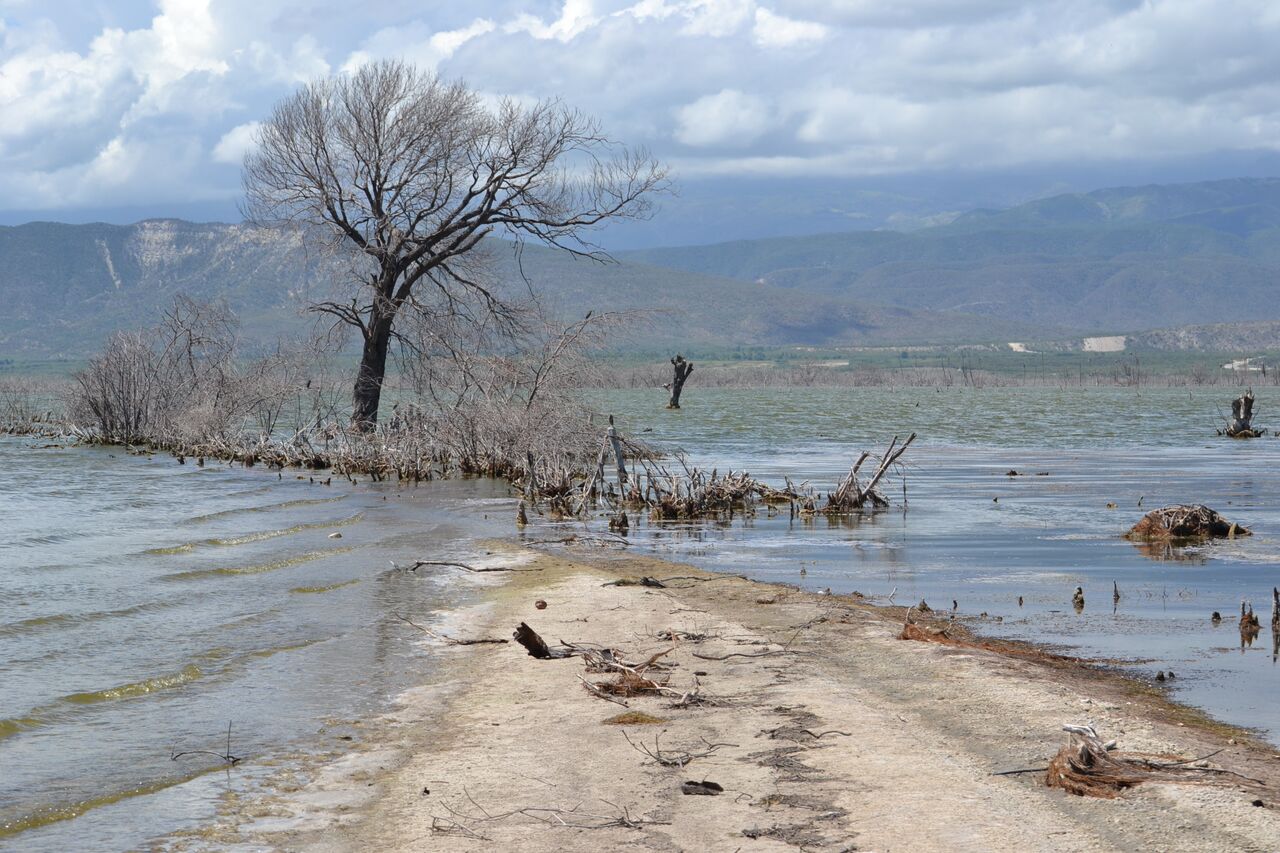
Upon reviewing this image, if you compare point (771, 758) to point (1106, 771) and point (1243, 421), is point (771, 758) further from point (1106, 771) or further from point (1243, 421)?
point (1243, 421)

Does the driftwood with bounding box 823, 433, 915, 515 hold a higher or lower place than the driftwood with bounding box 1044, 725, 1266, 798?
higher

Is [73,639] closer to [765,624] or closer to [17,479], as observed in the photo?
[765,624]

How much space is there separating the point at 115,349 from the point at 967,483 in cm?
2592

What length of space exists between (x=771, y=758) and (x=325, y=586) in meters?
9.04

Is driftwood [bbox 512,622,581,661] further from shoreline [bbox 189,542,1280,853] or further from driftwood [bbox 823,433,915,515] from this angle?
driftwood [bbox 823,433,915,515]

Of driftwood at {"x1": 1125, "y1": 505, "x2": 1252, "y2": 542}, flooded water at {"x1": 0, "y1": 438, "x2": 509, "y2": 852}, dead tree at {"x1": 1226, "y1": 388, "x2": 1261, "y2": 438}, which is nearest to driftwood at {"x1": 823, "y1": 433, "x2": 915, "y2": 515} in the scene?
driftwood at {"x1": 1125, "y1": 505, "x2": 1252, "y2": 542}

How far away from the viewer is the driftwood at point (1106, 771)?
7.37 meters

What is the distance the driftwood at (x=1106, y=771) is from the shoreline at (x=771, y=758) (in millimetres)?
91

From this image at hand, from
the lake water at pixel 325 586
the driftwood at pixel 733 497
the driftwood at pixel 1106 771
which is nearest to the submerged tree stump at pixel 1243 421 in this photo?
the lake water at pixel 325 586

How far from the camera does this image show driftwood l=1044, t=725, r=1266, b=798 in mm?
7367

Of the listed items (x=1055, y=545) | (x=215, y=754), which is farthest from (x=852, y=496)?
(x=215, y=754)

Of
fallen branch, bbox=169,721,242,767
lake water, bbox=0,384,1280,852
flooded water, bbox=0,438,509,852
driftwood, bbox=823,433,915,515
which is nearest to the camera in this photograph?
flooded water, bbox=0,438,509,852

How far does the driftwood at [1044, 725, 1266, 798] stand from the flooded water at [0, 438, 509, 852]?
4.44m

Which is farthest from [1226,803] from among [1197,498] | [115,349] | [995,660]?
[115,349]
